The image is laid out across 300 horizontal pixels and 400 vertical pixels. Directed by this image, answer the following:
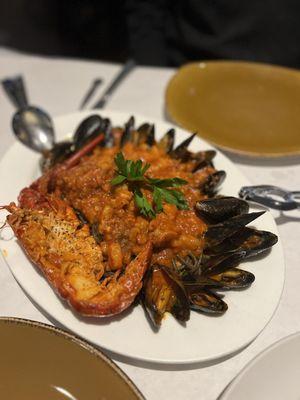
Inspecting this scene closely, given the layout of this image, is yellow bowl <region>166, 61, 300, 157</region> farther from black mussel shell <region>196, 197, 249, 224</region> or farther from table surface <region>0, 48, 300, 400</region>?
black mussel shell <region>196, 197, 249, 224</region>

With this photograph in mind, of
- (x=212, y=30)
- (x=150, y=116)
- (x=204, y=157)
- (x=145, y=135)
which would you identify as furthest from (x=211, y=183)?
(x=212, y=30)

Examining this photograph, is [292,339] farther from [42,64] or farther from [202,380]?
[42,64]

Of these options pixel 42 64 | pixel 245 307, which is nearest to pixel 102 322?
pixel 245 307

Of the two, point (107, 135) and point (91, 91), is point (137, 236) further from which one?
point (91, 91)

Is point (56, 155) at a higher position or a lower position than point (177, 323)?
higher

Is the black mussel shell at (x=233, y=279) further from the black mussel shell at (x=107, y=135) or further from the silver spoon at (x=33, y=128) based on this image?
the silver spoon at (x=33, y=128)

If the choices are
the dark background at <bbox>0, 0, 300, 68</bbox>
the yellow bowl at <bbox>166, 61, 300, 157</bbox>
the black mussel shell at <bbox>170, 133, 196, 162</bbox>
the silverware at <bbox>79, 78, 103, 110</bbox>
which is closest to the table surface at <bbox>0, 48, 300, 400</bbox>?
the silverware at <bbox>79, 78, 103, 110</bbox>
